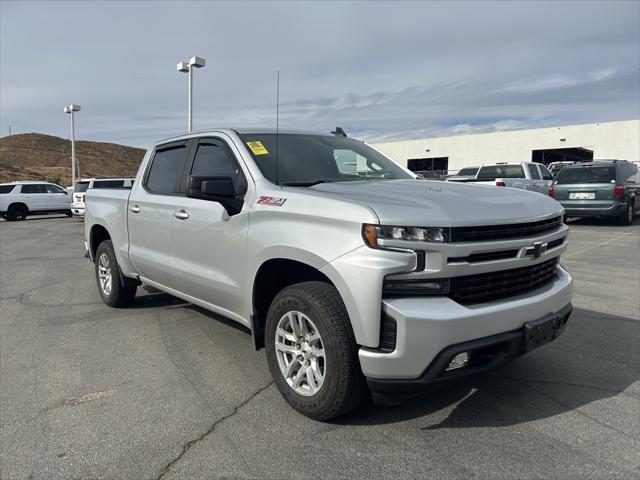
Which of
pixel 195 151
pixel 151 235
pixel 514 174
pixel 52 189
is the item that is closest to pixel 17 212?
pixel 52 189

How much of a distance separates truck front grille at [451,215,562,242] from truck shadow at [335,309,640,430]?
0.82m

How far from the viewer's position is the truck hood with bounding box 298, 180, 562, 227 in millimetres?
2826

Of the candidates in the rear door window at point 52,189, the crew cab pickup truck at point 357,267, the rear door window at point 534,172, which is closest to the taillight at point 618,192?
the rear door window at point 534,172

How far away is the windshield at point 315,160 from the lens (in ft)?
13.0

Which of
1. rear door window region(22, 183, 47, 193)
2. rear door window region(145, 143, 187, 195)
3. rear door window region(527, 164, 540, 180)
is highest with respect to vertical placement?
rear door window region(527, 164, 540, 180)

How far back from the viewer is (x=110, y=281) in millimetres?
5980

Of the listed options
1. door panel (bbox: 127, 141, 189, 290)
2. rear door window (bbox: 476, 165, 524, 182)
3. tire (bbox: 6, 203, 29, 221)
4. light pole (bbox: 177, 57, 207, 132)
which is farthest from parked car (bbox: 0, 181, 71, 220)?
door panel (bbox: 127, 141, 189, 290)

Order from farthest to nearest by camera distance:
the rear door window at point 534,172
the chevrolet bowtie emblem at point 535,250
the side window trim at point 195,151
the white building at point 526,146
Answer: the white building at point 526,146 → the rear door window at point 534,172 → the side window trim at point 195,151 → the chevrolet bowtie emblem at point 535,250

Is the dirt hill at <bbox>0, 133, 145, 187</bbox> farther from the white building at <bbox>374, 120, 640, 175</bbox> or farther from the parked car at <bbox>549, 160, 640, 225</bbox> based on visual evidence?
the parked car at <bbox>549, 160, 640, 225</bbox>

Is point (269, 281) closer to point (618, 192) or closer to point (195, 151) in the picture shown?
point (195, 151)

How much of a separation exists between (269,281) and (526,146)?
44.0 metres

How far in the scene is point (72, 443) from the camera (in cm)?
304

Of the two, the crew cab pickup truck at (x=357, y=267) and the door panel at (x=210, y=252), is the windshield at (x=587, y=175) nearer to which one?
the crew cab pickup truck at (x=357, y=267)

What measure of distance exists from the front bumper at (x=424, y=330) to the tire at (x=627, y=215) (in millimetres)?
13587
